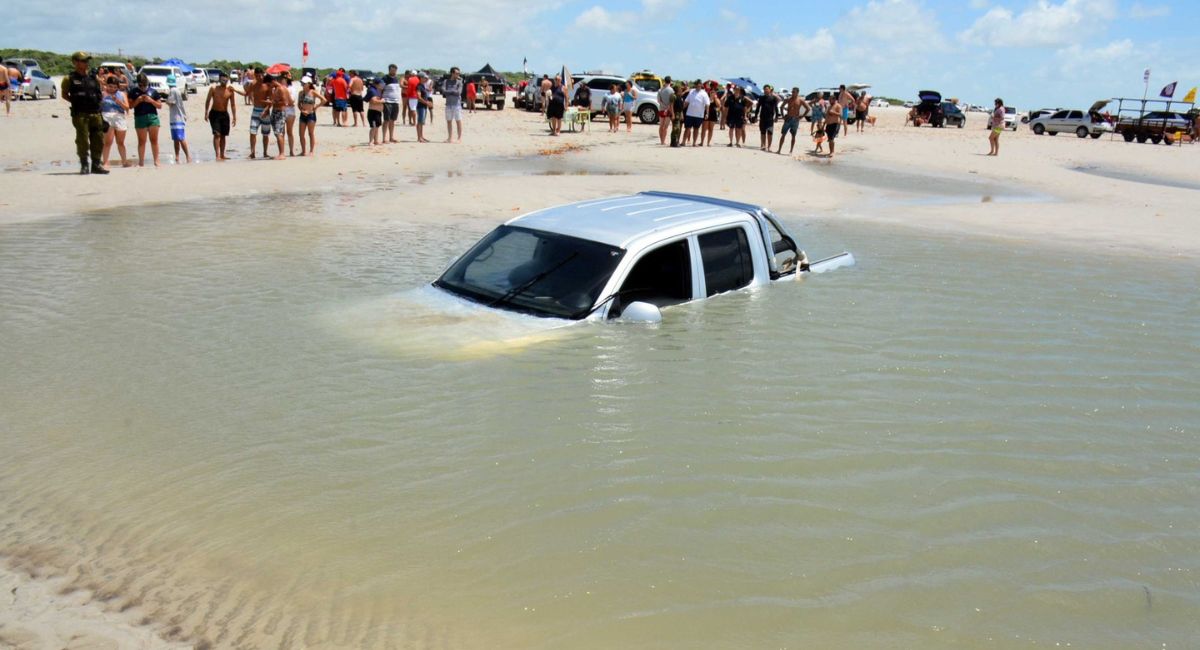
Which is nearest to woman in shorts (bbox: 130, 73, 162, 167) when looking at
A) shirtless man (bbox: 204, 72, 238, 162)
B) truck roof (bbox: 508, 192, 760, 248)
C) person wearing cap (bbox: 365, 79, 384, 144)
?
shirtless man (bbox: 204, 72, 238, 162)

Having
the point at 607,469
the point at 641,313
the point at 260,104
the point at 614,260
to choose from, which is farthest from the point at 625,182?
the point at 607,469

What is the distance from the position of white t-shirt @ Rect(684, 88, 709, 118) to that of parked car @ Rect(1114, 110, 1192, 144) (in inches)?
1088

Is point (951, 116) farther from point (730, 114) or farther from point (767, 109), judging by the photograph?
point (767, 109)

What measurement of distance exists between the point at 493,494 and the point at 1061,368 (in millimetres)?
4685

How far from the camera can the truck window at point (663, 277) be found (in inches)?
288

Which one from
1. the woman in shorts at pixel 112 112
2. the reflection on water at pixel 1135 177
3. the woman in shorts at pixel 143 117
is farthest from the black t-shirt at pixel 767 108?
the woman in shorts at pixel 112 112

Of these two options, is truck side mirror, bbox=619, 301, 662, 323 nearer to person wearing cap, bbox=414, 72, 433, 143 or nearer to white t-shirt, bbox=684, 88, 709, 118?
white t-shirt, bbox=684, 88, 709, 118

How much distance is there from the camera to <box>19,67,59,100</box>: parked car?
131 feet

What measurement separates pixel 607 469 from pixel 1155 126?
4737cm

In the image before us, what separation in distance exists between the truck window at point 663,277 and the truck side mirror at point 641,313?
293 mm

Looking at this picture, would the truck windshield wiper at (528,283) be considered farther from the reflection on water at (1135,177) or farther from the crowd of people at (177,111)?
the reflection on water at (1135,177)

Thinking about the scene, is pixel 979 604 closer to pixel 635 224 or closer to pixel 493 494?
pixel 493 494

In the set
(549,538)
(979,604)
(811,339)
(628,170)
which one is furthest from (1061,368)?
(628,170)

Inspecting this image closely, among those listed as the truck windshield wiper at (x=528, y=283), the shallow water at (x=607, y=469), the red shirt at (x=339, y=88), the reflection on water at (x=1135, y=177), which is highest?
the red shirt at (x=339, y=88)
